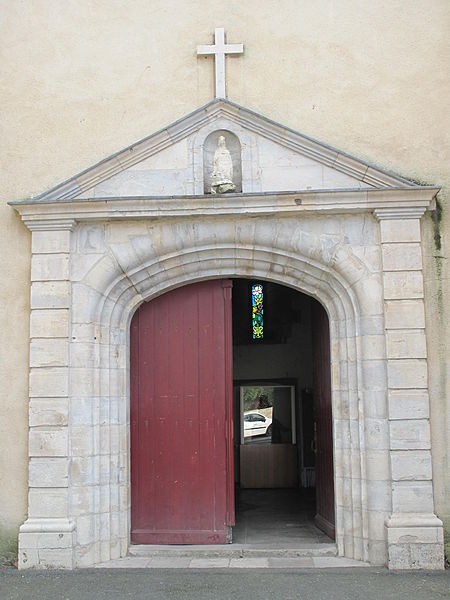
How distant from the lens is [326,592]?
4688 mm

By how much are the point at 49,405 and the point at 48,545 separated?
1086 mm

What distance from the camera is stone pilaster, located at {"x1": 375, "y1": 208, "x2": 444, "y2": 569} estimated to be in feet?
17.0

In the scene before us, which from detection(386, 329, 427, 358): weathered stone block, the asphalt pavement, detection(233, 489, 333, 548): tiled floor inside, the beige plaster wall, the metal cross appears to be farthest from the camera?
detection(233, 489, 333, 548): tiled floor inside

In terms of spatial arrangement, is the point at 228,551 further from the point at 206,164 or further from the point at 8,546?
the point at 206,164

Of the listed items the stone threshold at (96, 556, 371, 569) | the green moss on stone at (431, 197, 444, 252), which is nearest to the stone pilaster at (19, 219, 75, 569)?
the stone threshold at (96, 556, 371, 569)

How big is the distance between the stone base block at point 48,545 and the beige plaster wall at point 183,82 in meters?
0.69

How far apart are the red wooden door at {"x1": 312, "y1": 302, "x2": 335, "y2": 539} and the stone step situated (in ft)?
1.24

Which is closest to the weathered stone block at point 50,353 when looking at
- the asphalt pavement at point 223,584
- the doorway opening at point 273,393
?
the asphalt pavement at point 223,584

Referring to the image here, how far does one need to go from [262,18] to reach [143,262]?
243cm

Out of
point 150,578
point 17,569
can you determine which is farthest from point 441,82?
point 17,569

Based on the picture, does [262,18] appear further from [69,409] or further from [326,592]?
[326,592]

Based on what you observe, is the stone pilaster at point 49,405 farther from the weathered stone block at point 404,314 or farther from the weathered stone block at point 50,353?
the weathered stone block at point 404,314

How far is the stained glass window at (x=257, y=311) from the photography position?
10695 millimetres

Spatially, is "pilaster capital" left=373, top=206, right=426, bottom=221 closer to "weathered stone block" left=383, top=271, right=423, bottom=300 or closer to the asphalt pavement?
"weathered stone block" left=383, top=271, right=423, bottom=300
